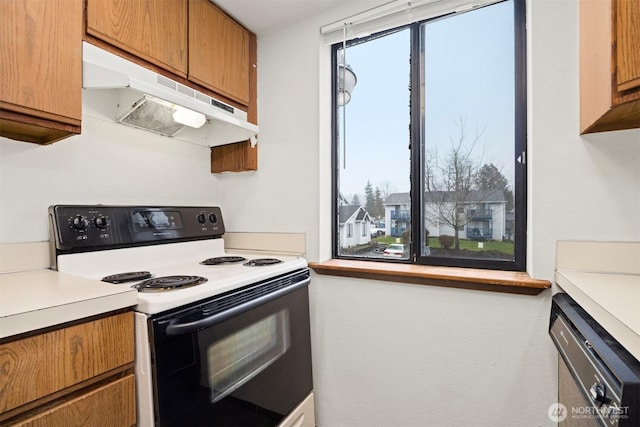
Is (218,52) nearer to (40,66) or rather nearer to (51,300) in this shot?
(40,66)

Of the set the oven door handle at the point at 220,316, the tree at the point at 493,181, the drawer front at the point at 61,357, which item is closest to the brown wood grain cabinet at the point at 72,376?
the drawer front at the point at 61,357

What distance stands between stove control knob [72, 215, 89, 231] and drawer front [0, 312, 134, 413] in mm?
570

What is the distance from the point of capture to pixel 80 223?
1.18m

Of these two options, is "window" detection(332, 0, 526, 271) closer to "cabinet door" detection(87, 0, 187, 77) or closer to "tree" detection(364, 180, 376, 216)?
"tree" detection(364, 180, 376, 216)

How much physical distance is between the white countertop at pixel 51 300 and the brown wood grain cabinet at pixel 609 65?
143 centimetres

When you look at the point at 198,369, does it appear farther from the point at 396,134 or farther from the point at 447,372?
the point at 396,134

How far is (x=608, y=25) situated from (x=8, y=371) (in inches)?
65.8

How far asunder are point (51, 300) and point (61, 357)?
0.14 metres

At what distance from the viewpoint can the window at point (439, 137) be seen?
1355 millimetres

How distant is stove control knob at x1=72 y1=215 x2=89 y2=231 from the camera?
3.84 feet

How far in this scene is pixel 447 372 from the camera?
4.31 ft

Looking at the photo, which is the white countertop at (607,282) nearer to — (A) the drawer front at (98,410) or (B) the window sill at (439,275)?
(B) the window sill at (439,275)

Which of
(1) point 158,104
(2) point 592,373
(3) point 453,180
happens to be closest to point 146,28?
(1) point 158,104

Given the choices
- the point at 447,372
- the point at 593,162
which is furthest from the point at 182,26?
the point at 447,372
